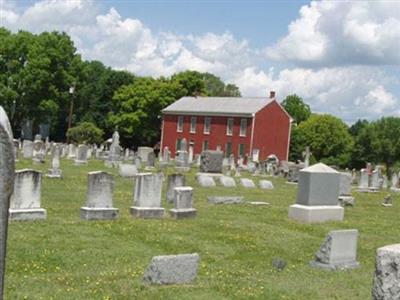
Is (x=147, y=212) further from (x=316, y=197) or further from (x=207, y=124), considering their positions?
(x=207, y=124)

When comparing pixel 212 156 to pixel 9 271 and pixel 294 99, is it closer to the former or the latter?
pixel 9 271

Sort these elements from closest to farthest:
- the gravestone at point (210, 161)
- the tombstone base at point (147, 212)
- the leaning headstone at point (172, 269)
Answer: the leaning headstone at point (172, 269), the tombstone base at point (147, 212), the gravestone at point (210, 161)

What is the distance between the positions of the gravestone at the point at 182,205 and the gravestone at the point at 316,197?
3.40 meters

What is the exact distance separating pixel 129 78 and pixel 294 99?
31.3 meters

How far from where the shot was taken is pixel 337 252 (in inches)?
445

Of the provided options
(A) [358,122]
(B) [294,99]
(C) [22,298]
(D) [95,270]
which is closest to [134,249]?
(D) [95,270]

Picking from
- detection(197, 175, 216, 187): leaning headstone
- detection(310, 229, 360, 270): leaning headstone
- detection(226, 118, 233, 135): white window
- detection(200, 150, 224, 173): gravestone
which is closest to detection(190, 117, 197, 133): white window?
detection(226, 118, 233, 135): white window

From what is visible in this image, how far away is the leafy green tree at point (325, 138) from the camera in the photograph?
76688mm

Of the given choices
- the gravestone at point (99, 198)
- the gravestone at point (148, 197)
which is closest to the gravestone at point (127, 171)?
the gravestone at point (148, 197)

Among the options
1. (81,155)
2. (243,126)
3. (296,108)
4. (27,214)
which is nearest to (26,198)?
(27,214)

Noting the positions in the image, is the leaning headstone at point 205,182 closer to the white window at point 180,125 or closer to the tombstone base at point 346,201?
the tombstone base at point 346,201

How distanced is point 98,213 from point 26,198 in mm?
1815

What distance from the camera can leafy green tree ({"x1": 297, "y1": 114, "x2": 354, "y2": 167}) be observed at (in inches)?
3019

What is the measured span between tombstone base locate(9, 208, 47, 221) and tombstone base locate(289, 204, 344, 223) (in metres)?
7.48
